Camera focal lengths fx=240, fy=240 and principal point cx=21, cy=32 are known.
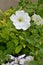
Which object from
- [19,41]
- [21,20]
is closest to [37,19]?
[21,20]

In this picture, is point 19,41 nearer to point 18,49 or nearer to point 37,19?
point 18,49

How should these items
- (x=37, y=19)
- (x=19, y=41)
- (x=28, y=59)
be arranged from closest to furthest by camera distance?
(x=28, y=59) → (x=19, y=41) → (x=37, y=19)

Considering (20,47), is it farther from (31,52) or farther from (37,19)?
(37,19)

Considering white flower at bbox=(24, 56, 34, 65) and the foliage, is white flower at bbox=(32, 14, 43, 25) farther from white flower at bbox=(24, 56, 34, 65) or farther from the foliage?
white flower at bbox=(24, 56, 34, 65)

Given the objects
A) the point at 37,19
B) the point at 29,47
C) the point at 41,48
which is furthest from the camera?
the point at 37,19

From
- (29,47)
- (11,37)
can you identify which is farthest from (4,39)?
(29,47)

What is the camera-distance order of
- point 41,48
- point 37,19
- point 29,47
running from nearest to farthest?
point 41,48 < point 29,47 < point 37,19

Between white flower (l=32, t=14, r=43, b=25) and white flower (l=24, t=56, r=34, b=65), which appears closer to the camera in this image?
white flower (l=24, t=56, r=34, b=65)

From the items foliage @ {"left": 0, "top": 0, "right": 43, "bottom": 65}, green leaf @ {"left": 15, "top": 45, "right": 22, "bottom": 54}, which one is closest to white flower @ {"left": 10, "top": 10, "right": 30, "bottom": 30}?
foliage @ {"left": 0, "top": 0, "right": 43, "bottom": 65}

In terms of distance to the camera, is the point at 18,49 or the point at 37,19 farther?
the point at 37,19
